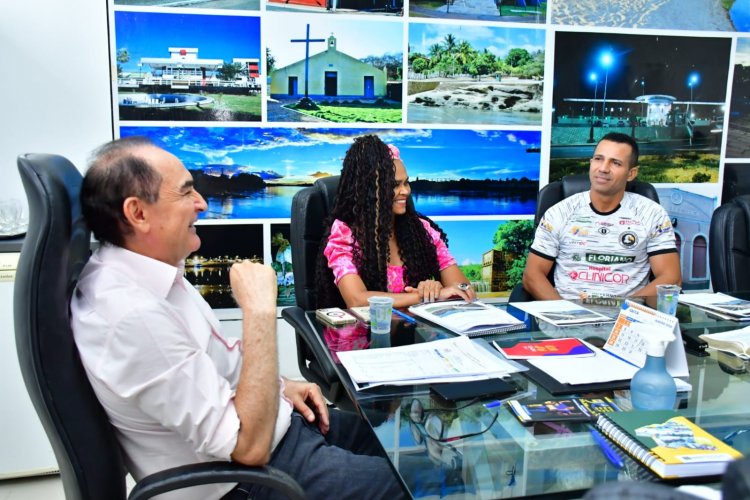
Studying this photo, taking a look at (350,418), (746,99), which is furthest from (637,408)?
(746,99)

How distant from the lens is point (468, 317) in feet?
6.28

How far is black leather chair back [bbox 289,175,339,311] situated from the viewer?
241cm

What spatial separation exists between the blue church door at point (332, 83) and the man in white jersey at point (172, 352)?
1.96 m

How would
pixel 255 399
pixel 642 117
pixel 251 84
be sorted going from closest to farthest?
1. pixel 255 399
2. pixel 251 84
3. pixel 642 117

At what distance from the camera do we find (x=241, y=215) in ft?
10.4

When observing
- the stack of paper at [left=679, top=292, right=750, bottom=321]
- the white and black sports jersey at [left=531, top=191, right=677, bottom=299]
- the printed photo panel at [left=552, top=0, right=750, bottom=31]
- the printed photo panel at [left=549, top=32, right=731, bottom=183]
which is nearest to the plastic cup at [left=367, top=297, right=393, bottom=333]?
the stack of paper at [left=679, top=292, right=750, bottom=321]

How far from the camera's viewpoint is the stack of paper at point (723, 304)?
204cm

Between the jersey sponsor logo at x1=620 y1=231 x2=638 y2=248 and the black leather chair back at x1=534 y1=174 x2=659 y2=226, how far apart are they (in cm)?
25

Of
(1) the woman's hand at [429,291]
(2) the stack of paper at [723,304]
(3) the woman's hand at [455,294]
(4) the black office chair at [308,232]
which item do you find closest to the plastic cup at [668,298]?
(2) the stack of paper at [723,304]

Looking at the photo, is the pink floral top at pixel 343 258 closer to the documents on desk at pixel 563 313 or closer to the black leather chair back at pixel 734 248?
the documents on desk at pixel 563 313

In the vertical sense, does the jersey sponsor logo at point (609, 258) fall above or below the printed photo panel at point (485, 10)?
below

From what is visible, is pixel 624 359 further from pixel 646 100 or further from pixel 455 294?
pixel 646 100

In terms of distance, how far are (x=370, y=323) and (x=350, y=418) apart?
1.01 feet

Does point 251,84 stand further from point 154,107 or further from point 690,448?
point 690,448
